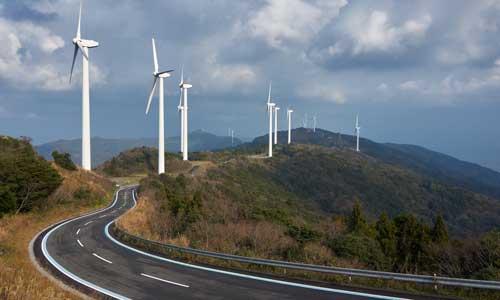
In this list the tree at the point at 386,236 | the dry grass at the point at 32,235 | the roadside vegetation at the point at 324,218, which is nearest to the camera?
the dry grass at the point at 32,235

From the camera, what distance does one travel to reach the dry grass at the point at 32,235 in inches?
403

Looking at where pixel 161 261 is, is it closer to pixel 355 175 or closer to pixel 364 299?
pixel 364 299

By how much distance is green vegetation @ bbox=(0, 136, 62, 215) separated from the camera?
113ft

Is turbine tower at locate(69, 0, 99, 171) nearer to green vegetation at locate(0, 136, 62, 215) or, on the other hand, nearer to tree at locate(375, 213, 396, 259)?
green vegetation at locate(0, 136, 62, 215)

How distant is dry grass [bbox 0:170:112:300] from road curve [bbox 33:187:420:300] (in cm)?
117

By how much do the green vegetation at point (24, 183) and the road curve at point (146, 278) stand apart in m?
10.7

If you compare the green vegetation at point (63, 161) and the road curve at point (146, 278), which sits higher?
the green vegetation at point (63, 161)

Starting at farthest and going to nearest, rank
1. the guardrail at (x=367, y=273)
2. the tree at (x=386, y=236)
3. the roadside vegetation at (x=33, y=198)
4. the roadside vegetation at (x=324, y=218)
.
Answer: the tree at (x=386, y=236) < the roadside vegetation at (x=33, y=198) < the roadside vegetation at (x=324, y=218) < the guardrail at (x=367, y=273)

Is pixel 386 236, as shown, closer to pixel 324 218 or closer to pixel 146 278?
pixel 146 278

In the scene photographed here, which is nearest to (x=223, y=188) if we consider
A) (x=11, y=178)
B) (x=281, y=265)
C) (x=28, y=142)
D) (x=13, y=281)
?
(x=28, y=142)

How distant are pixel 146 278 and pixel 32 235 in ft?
55.6

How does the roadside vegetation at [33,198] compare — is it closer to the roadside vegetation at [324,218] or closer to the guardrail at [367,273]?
the roadside vegetation at [324,218]

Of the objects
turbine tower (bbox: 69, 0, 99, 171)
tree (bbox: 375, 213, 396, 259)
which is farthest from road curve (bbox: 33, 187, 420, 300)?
turbine tower (bbox: 69, 0, 99, 171)

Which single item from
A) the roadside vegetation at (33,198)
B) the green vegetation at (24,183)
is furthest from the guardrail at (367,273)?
the green vegetation at (24,183)
